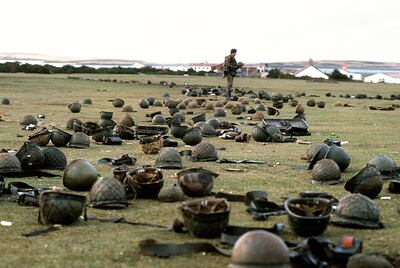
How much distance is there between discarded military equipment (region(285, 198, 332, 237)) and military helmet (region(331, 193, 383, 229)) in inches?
12.9

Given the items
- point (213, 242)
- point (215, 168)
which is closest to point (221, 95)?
point (215, 168)

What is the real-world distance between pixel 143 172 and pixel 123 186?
594mm

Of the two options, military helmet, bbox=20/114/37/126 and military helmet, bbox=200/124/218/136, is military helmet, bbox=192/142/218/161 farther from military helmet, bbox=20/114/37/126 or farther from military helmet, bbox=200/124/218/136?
military helmet, bbox=20/114/37/126

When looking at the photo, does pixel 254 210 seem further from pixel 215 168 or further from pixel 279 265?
pixel 215 168

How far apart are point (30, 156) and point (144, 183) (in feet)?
10.1

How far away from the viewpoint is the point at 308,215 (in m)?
7.29

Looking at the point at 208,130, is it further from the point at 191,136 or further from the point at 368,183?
the point at 368,183

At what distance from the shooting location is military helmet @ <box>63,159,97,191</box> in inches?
380

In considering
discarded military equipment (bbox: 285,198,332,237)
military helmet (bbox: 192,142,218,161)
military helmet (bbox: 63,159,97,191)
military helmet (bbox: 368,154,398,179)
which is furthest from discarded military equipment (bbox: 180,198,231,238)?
military helmet (bbox: 192,142,218,161)

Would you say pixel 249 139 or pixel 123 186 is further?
pixel 249 139

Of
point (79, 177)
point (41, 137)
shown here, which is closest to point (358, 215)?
point (79, 177)

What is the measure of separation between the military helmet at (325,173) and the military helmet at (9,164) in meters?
4.98

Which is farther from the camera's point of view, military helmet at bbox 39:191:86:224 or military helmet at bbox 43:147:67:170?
military helmet at bbox 43:147:67:170

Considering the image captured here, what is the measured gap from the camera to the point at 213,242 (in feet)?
22.5
